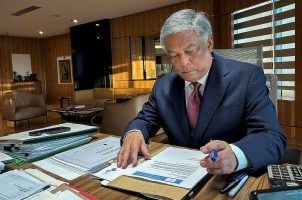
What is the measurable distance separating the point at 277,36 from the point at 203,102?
3482mm

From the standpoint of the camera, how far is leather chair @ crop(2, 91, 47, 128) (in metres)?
5.33

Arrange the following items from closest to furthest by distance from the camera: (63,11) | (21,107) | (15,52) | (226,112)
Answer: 1. (226,112)
2. (21,107)
3. (63,11)
4. (15,52)

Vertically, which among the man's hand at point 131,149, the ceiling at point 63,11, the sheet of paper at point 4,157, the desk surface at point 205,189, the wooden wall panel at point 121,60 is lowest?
the desk surface at point 205,189

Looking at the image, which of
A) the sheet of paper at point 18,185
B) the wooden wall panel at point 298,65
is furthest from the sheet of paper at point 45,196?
the wooden wall panel at point 298,65

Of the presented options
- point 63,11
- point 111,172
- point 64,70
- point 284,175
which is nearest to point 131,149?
point 111,172

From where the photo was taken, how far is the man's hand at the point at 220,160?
733 mm

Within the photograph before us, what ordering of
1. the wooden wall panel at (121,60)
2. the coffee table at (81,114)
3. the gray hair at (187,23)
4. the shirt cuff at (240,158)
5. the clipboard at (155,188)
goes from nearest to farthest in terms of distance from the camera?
the clipboard at (155,188) → the shirt cuff at (240,158) → the gray hair at (187,23) → the coffee table at (81,114) → the wooden wall panel at (121,60)

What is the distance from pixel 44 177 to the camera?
0.84 m

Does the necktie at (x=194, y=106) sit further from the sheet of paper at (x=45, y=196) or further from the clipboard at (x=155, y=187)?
the sheet of paper at (x=45, y=196)

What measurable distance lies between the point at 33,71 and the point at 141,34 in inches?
218

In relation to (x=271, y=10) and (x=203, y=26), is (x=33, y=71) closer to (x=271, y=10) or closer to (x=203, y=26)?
(x=271, y=10)

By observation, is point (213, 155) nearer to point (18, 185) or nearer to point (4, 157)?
point (18, 185)

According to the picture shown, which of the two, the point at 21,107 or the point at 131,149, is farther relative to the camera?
the point at 21,107

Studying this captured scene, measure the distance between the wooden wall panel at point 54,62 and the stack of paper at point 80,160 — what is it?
8811mm
